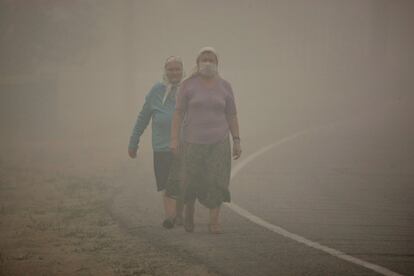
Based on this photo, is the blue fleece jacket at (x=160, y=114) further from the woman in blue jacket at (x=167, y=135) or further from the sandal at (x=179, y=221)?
the sandal at (x=179, y=221)

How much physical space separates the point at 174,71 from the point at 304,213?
2.71 m

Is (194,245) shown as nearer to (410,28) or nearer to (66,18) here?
(66,18)

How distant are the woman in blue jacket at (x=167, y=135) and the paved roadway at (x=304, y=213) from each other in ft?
1.06

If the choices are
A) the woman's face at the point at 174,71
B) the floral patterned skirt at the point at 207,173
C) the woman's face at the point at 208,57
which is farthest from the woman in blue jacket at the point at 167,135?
the woman's face at the point at 208,57

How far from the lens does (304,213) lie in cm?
1103

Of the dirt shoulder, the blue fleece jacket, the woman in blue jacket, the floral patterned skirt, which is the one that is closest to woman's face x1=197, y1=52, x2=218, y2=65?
the woman in blue jacket

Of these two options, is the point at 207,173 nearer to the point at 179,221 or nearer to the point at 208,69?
the point at 179,221

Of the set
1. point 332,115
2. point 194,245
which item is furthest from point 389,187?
point 332,115

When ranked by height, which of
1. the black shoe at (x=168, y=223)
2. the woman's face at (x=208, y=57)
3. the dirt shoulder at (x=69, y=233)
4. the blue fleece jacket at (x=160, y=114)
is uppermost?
the woman's face at (x=208, y=57)

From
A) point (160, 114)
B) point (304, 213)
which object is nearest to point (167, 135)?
point (160, 114)

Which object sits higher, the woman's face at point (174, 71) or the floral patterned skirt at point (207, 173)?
the woman's face at point (174, 71)

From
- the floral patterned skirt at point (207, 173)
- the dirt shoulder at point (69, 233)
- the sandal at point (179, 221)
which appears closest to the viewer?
the dirt shoulder at point (69, 233)

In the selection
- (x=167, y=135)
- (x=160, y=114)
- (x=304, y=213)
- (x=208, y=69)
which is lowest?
(x=304, y=213)

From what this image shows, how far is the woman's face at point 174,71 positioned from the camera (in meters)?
9.75
